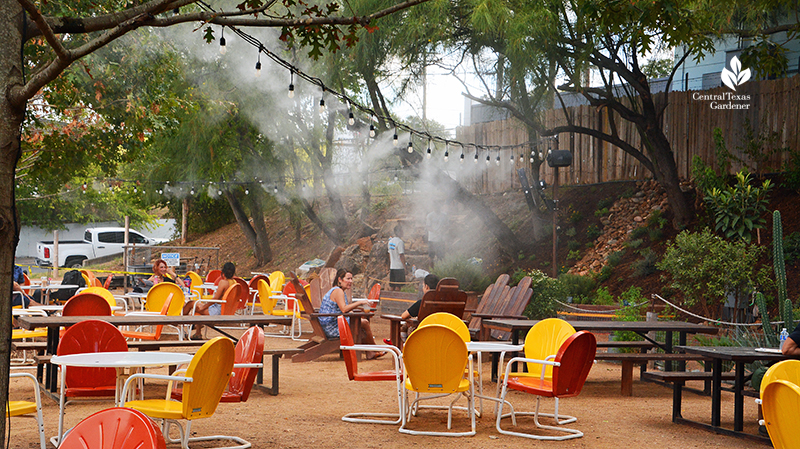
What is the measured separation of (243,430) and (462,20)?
939 cm

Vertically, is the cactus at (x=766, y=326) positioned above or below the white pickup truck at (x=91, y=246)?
below

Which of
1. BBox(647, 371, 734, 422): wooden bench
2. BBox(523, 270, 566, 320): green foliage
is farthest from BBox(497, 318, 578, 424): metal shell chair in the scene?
BBox(523, 270, 566, 320): green foliage

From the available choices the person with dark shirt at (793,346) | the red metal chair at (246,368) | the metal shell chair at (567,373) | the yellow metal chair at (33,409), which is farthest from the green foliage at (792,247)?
the yellow metal chair at (33,409)

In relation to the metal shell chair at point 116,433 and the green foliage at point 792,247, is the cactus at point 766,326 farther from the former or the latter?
the metal shell chair at point 116,433

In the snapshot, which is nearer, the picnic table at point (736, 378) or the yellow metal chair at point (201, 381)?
the yellow metal chair at point (201, 381)

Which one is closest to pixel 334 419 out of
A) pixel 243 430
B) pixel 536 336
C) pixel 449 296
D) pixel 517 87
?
pixel 243 430

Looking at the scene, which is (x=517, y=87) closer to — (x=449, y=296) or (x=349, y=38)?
(x=449, y=296)

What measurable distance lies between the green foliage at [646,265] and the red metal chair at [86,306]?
9.28 meters

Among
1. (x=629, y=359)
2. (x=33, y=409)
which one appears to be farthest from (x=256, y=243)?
(x=33, y=409)

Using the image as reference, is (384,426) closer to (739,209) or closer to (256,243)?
(739,209)

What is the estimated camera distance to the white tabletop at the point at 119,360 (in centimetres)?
376

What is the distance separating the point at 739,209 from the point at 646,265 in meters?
1.82

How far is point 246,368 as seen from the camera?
14.7ft

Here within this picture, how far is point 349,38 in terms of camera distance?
2.96 m
